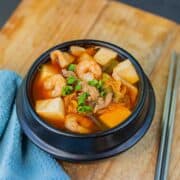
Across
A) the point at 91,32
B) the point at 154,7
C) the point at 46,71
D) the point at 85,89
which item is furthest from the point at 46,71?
the point at 154,7

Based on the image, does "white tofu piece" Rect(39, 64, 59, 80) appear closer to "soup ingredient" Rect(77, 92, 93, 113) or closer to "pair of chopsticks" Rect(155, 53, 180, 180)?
"soup ingredient" Rect(77, 92, 93, 113)

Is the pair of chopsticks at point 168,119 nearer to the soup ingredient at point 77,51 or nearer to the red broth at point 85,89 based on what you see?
the red broth at point 85,89

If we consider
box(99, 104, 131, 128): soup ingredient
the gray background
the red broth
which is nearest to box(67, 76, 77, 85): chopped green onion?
the red broth

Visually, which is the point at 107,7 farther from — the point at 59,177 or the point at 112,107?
the point at 59,177

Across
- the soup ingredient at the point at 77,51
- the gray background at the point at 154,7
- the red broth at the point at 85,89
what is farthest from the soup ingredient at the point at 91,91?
the gray background at the point at 154,7

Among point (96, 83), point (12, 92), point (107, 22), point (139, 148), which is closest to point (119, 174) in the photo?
point (139, 148)

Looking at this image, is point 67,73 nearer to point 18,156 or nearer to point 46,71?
point 46,71
